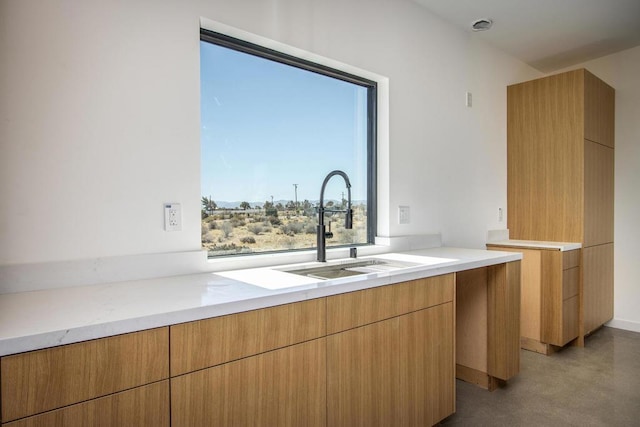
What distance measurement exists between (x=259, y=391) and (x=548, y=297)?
2535 millimetres

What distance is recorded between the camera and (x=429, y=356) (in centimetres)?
173

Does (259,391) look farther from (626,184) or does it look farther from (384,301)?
(626,184)

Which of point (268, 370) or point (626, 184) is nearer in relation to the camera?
point (268, 370)

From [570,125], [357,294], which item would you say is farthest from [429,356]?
[570,125]

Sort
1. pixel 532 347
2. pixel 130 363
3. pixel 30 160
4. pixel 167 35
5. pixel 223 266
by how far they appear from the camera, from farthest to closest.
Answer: pixel 532 347 < pixel 223 266 < pixel 167 35 < pixel 30 160 < pixel 130 363

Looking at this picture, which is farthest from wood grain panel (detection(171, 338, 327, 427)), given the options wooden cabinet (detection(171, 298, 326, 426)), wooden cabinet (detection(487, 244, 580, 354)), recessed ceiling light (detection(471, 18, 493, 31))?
recessed ceiling light (detection(471, 18, 493, 31))

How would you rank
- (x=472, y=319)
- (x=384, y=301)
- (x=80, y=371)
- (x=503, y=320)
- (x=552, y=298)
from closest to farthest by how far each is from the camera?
(x=80, y=371) < (x=384, y=301) < (x=503, y=320) < (x=472, y=319) < (x=552, y=298)

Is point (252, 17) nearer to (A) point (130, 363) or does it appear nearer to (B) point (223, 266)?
(B) point (223, 266)

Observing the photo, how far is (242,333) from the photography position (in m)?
1.12

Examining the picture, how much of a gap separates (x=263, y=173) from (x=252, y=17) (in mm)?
731

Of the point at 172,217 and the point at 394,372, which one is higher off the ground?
the point at 172,217

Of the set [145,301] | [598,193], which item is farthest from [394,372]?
[598,193]

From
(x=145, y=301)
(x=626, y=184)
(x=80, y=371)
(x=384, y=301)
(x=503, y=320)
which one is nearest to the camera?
(x=80, y=371)

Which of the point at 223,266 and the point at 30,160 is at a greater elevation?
the point at 30,160
